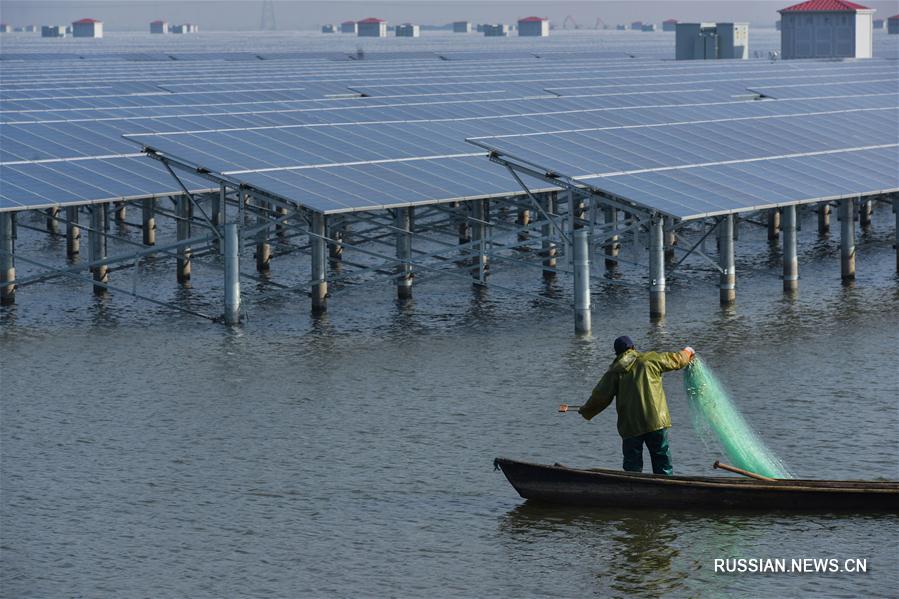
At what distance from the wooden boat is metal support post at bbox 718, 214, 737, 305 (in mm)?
19718

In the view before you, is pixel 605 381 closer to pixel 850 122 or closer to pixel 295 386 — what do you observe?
pixel 295 386

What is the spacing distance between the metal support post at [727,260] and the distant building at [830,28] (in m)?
68.0

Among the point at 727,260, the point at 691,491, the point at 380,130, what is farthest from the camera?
the point at 380,130

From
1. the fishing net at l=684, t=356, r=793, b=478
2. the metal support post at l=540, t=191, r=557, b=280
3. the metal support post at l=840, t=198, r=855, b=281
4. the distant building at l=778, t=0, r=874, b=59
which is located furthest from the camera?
the distant building at l=778, t=0, r=874, b=59

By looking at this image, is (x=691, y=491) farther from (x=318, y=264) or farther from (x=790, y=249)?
(x=790, y=249)

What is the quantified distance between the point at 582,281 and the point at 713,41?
297 feet

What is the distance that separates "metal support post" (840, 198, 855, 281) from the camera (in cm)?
5006

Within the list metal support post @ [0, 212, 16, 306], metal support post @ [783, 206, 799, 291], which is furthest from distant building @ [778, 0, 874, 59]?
metal support post @ [0, 212, 16, 306]

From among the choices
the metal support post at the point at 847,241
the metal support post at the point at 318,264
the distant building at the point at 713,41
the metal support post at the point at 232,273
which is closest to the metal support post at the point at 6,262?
the metal support post at the point at 232,273

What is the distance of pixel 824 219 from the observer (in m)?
62.9

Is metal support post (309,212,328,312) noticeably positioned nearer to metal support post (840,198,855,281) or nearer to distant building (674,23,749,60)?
metal support post (840,198,855,281)

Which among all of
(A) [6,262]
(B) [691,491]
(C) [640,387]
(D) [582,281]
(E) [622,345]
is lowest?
(B) [691,491]

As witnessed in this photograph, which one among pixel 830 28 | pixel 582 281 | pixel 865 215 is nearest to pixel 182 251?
pixel 582 281

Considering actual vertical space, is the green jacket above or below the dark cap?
below
